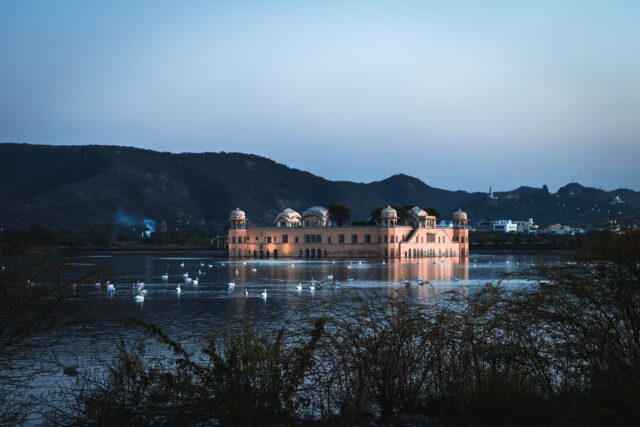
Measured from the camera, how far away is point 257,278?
5266 centimetres

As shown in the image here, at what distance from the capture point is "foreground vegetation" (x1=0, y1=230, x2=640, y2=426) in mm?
9055

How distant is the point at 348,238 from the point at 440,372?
89197mm

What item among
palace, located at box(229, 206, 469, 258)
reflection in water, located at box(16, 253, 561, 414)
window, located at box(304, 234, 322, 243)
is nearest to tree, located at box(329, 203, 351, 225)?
palace, located at box(229, 206, 469, 258)

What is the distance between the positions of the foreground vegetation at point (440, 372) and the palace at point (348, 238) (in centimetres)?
8418

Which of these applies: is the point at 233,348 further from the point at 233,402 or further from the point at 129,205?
the point at 129,205

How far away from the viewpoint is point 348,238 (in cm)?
9956

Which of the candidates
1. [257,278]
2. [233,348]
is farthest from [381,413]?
[257,278]

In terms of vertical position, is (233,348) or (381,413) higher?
(233,348)

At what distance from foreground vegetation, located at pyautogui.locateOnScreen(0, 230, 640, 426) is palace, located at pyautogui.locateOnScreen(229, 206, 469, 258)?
84.2 meters

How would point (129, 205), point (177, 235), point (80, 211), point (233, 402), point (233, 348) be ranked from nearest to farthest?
1. point (233, 402)
2. point (233, 348)
3. point (177, 235)
4. point (80, 211)
5. point (129, 205)

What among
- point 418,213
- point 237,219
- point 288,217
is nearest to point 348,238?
point 418,213

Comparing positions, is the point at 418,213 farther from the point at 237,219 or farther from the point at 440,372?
the point at 440,372

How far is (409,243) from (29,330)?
292ft

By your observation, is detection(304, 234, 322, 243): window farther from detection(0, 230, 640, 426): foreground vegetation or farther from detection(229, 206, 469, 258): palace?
detection(0, 230, 640, 426): foreground vegetation
